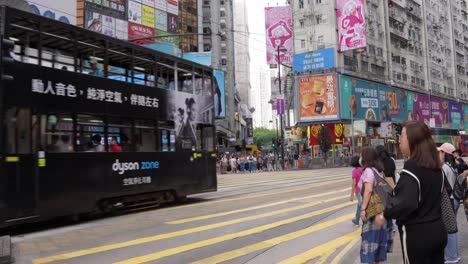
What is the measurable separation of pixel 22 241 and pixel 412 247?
7.33 metres

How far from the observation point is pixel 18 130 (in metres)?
8.69

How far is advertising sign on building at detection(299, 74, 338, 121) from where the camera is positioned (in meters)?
48.2

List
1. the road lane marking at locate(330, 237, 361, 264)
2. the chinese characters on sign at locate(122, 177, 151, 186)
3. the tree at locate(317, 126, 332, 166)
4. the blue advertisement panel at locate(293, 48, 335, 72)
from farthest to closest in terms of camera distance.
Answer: the blue advertisement panel at locate(293, 48, 335, 72) < the tree at locate(317, 126, 332, 166) < the chinese characters on sign at locate(122, 177, 151, 186) < the road lane marking at locate(330, 237, 361, 264)

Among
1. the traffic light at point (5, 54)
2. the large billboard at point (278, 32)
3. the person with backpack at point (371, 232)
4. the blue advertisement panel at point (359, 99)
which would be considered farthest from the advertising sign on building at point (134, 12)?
the person with backpack at point (371, 232)

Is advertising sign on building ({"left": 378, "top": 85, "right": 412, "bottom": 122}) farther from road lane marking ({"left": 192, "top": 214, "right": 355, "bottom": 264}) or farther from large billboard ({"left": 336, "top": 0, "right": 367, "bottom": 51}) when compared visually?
road lane marking ({"left": 192, "top": 214, "right": 355, "bottom": 264})

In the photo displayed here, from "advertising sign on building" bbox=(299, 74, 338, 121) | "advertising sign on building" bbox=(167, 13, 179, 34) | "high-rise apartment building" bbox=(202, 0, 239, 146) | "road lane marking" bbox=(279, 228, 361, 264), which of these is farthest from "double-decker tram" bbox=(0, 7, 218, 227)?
"high-rise apartment building" bbox=(202, 0, 239, 146)

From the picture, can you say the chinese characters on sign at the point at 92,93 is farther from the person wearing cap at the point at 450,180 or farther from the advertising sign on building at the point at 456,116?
Result: the advertising sign on building at the point at 456,116

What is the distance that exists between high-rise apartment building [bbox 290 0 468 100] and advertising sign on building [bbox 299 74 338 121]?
530 cm

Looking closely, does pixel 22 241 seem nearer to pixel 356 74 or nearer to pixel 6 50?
pixel 6 50

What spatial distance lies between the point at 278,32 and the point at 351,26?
42.7 feet

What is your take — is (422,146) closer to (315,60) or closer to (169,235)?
(169,235)

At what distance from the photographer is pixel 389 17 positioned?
6569cm

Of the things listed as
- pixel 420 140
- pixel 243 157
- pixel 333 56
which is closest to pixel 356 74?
pixel 333 56

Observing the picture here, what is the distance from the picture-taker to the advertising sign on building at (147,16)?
A: 5250cm
